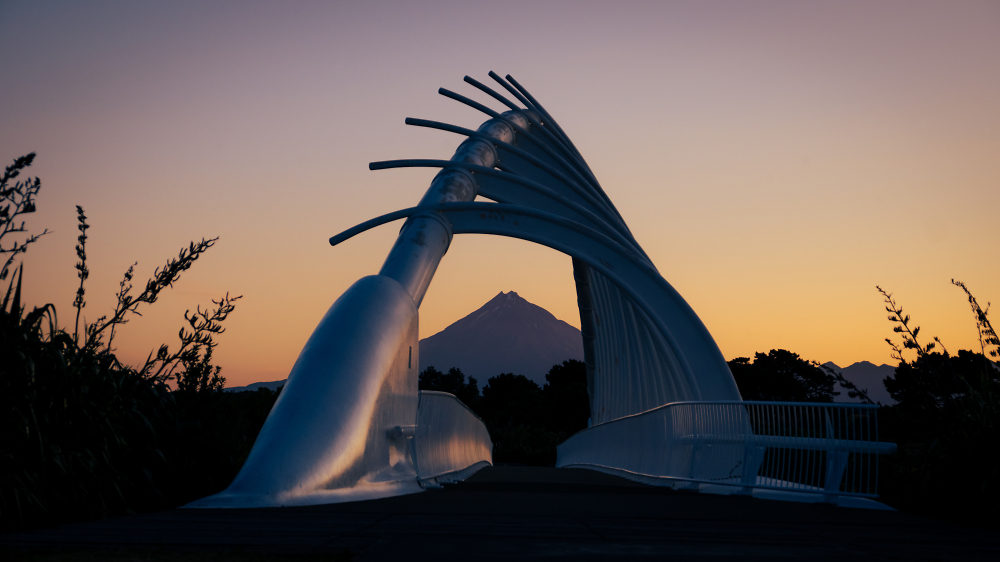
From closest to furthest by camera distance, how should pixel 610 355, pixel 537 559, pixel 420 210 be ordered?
pixel 537 559
pixel 420 210
pixel 610 355

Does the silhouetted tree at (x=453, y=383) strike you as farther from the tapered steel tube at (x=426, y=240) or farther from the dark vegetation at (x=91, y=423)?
the dark vegetation at (x=91, y=423)

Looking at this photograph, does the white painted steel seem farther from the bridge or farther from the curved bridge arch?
the curved bridge arch

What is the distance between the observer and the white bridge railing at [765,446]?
934 cm

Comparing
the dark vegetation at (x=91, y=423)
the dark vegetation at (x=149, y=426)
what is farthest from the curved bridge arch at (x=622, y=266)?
the dark vegetation at (x=91, y=423)

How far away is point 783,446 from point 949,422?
2.00m

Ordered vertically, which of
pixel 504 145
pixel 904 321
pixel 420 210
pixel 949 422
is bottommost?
pixel 949 422

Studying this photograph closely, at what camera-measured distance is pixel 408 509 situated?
283 inches

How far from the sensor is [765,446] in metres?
10.5

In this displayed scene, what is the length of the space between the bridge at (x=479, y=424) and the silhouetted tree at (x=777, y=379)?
6050cm

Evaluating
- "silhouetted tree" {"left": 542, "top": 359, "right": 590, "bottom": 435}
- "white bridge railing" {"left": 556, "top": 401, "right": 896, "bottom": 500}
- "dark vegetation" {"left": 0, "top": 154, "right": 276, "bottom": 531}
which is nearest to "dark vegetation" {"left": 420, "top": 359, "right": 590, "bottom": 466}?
"silhouetted tree" {"left": 542, "top": 359, "right": 590, "bottom": 435}

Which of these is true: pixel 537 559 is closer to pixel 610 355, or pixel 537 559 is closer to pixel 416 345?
pixel 416 345

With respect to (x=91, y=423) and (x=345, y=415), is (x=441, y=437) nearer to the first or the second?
(x=345, y=415)

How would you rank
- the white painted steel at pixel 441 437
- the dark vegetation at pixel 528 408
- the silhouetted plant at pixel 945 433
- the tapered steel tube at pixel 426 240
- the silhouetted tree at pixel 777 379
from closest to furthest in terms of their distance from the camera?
the silhouetted plant at pixel 945 433
the white painted steel at pixel 441 437
the tapered steel tube at pixel 426 240
the dark vegetation at pixel 528 408
the silhouetted tree at pixel 777 379

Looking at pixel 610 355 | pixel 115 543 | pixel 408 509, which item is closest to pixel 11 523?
pixel 115 543
